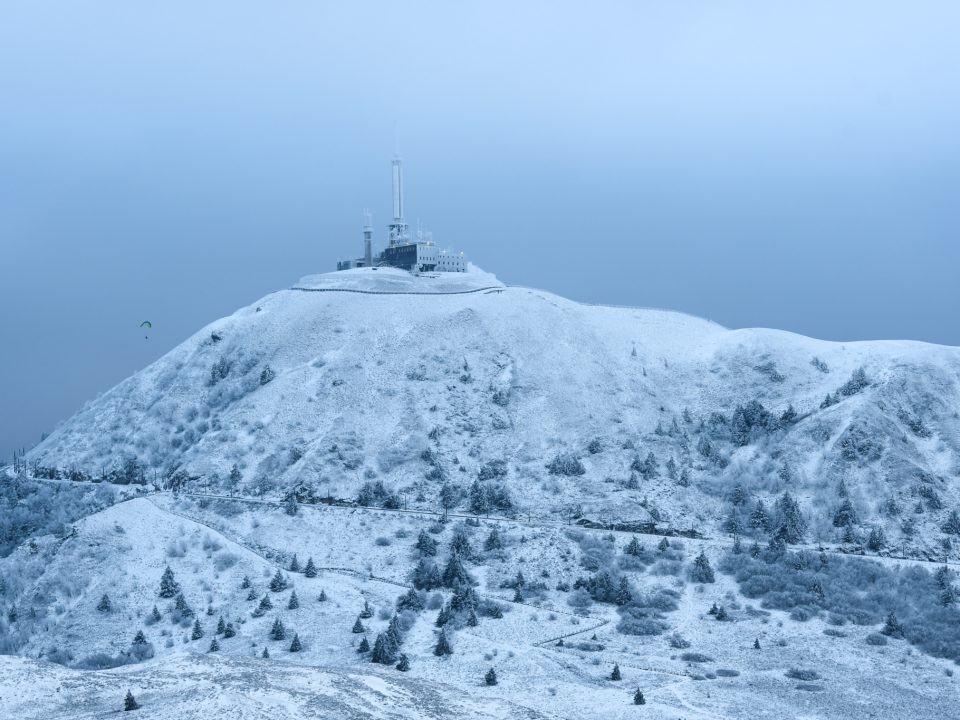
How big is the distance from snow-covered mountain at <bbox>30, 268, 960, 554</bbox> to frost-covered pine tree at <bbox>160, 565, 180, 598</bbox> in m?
17.9

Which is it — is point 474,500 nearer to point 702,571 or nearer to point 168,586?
point 702,571

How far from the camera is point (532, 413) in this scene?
90.8m

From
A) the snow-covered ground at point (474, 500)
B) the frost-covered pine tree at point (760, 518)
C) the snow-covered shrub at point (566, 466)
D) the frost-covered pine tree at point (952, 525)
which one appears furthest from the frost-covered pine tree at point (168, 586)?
the frost-covered pine tree at point (952, 525)

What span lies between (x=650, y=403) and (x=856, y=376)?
17741mm

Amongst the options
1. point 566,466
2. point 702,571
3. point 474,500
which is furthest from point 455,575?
point 566,466

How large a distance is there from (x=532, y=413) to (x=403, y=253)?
38.0 m

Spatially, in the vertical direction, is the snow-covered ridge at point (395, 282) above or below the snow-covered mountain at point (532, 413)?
above

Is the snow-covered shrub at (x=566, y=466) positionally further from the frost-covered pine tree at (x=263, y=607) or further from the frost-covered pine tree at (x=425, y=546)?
the frost-covered pine tree at (x=263, y=607)

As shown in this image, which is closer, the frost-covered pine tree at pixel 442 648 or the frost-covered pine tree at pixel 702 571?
the frost-covered pine tree at pixel 442 648

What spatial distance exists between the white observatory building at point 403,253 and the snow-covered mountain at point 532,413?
6247 millimetres

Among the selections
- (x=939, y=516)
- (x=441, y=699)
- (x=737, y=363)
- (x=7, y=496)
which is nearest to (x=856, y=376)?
(x=737, y=363)

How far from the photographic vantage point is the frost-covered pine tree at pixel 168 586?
61.7m

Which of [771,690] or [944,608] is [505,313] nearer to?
[944,608]

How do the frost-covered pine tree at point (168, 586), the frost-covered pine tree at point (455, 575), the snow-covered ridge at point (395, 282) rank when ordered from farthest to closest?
the snow-covered ridge at point (395, 282) < the frost-covered pine tree at point (455, 575) < the frost-covered pine tree at point (168, 586)
